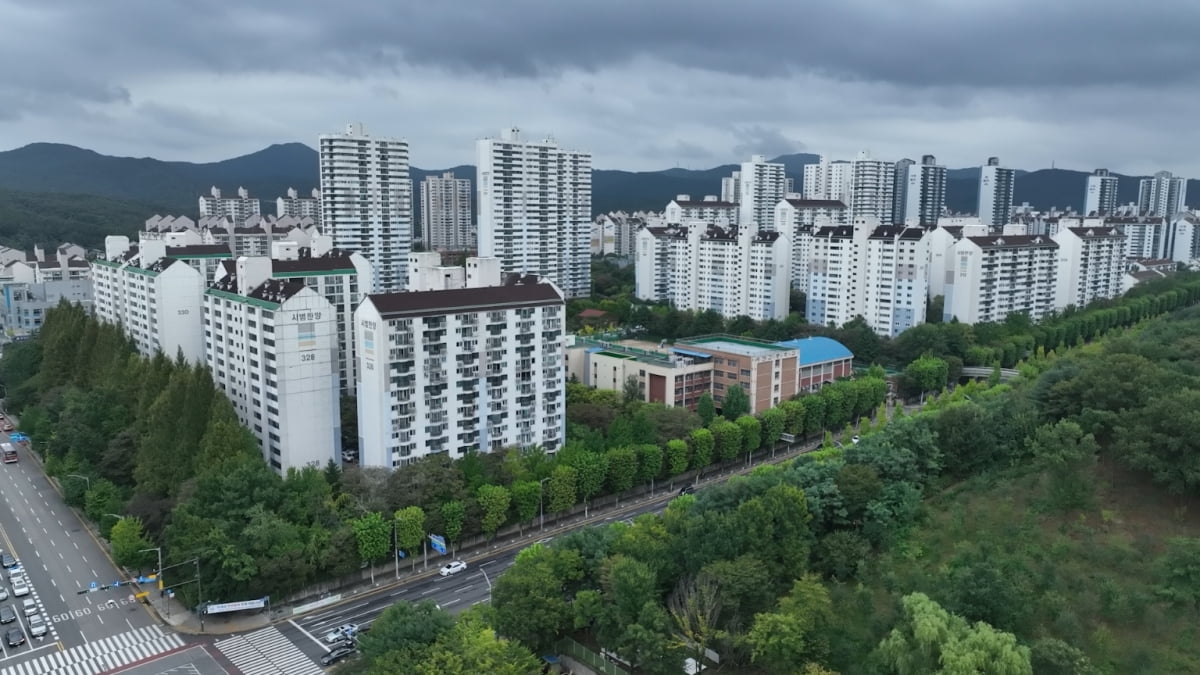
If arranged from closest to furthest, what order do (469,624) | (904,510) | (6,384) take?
(469,624) < (904,510) < (6,384)

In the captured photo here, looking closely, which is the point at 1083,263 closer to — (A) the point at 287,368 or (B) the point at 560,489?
(B) the point at 560,489

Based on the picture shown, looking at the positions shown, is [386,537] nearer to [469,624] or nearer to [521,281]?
[469,624]

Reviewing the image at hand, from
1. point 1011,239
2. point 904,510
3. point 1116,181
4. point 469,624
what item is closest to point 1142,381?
point 904,510

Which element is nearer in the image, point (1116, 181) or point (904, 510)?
point (904, 510)

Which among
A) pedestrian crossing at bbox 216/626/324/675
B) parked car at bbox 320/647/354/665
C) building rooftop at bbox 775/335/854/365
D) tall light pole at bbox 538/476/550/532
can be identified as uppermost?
building rooftop at bbox 775/335/854/365

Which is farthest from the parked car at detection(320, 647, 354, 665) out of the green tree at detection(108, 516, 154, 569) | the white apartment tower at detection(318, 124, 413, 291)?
the white apartment tower at detection(318, 124, 413, 291)

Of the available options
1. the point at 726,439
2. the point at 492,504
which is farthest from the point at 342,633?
the point at 726,439

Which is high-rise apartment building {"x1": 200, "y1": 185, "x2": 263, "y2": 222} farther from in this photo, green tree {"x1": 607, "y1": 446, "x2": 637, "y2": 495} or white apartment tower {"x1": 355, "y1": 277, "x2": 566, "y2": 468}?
green tree {"x1": 607, "y1": 446, "x2": 637, "y2": 495}
